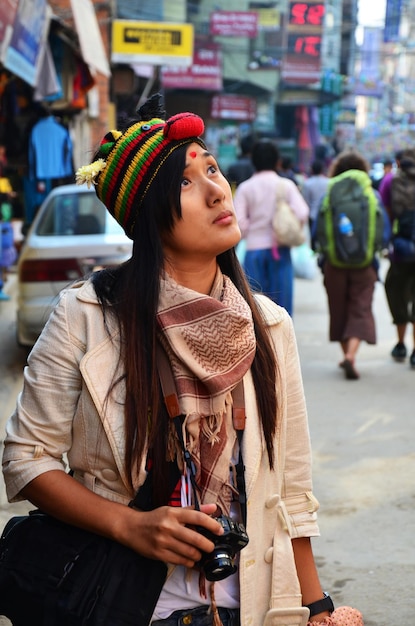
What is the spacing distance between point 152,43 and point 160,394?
715 inches

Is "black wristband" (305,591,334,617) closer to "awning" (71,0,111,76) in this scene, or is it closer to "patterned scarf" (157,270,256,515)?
"patterned scarf" (157,270,256,515)

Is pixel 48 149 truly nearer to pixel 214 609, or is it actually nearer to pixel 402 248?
pixel 402 248

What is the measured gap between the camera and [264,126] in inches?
1829

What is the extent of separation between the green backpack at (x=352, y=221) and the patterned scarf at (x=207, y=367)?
640 centimetres

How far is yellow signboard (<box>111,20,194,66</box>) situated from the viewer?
1914 cm

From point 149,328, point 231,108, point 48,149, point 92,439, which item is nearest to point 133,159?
point 149,328

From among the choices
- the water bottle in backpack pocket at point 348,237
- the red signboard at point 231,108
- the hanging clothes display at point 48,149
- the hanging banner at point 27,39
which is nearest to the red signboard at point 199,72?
the red signboard at point 231,108

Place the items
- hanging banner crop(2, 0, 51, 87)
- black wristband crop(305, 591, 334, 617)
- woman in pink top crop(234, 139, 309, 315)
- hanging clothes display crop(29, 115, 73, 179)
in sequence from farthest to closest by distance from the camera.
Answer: hanging clothes display crop(29, 115, 73, 179)
hanging banner crop(2, 0, 51, 87)
woman in pink top crop(234, 139, 309, 315)
black wristband crop(305, 591, 334, 617)

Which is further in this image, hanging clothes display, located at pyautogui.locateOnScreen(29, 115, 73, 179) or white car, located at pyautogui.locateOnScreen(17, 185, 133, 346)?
hanging clothes display, located at pyautogui.locateOnScreen(29, 115, 73, 179)

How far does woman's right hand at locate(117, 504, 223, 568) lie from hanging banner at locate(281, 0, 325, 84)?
119ft

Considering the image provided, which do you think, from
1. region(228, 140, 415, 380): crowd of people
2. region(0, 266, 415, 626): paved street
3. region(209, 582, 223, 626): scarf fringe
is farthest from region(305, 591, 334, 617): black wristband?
region(228, 140, 415, 380): crowd of people

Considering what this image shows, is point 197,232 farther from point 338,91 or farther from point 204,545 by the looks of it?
point 338,91

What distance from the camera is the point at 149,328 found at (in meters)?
2.03

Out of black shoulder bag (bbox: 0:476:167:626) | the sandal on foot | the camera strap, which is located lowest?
the sandal on foot
